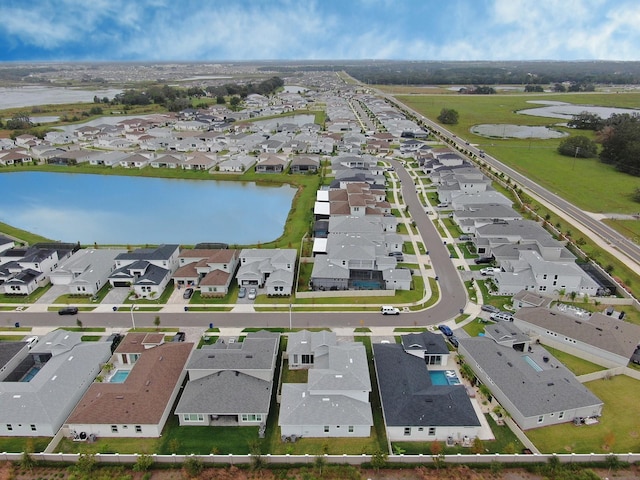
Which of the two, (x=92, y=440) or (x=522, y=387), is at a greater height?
(x=522, y=387)

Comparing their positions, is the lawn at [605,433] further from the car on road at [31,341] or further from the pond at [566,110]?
the pond at [566,110]

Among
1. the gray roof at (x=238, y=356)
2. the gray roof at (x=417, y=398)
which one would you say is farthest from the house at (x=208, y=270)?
the gray roof at (x=417, y=398)

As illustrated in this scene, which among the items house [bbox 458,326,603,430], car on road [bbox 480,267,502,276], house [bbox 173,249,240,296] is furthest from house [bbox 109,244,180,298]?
car on road [bbox 480,267,502,276]

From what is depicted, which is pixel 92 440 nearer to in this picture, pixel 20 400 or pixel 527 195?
pixel 20 400

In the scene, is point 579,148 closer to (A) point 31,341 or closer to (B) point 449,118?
(B) point 449,118

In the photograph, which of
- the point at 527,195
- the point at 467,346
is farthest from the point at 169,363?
the point at 527,195
